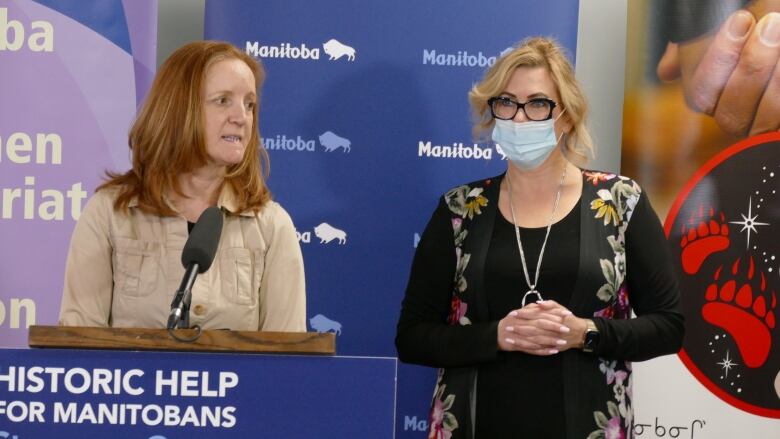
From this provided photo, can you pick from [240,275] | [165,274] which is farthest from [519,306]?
[165,274]

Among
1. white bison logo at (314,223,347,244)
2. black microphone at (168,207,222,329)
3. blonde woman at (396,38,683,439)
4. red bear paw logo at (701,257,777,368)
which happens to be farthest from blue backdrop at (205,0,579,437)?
black microphone at (168,207,222,329)

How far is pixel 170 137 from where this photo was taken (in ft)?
8.84

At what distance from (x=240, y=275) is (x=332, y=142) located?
126 cm

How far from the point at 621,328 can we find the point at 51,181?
219 cm

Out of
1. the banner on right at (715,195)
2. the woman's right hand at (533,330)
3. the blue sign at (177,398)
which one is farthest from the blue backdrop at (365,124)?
the blue sign at (177,398)

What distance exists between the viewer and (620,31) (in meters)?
4.39

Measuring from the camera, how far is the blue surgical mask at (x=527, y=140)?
2920mm

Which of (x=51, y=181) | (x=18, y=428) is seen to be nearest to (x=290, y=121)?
(x=51, y=181)

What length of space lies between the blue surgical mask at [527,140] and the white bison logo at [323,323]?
1168 millimetres

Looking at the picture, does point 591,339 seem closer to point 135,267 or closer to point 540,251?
point 540,251

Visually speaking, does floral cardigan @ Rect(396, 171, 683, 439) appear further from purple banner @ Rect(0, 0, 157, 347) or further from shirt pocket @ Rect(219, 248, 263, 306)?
purple banner @ Rect(0, 0, 157, 347)

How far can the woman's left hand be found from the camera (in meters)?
2.69

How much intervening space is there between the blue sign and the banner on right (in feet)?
7.36

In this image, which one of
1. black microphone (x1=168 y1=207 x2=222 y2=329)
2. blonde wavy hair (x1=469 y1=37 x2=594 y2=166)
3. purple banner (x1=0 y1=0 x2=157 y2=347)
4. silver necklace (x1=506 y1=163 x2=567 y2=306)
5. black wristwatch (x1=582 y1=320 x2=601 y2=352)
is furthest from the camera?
purple banner (x1=0 y1=0 x2=157 y2=347)
